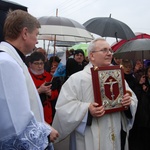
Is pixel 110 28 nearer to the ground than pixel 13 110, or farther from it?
farther from it

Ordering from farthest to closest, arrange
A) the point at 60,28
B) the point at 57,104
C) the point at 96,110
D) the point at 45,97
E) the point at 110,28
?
the point at 110,28 < the point at 60,28 < the point at 45,97 < the point at 57,104 < the point at 96,110

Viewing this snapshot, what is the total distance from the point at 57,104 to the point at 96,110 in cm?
48

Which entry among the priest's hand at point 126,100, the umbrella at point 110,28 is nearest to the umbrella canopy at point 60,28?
the umbrella at point 110,28

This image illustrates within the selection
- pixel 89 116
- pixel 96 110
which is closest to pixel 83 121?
pixel 89 116

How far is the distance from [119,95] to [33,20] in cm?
134

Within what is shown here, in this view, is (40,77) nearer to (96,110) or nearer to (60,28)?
(60,28)

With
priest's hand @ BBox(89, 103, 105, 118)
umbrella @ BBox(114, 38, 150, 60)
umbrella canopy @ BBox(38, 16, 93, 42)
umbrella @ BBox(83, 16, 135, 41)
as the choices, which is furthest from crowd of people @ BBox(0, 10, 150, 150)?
umbrella @ BBox(83, 16, 135, 41)

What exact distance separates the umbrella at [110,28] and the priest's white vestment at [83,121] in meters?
2.81

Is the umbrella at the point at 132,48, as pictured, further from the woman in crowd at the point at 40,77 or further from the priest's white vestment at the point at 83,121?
the priest's white vestment at the point at 83,121

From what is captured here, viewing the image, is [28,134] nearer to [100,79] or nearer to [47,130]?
[47,130]

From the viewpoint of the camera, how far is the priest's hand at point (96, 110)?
2.46m

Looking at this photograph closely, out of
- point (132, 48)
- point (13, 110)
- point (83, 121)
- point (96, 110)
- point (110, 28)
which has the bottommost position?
point (83, 121)

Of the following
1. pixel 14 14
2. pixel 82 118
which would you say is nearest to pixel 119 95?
pixel 82 118

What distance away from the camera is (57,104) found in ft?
8.88
